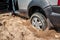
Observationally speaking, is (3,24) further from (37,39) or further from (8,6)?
(8,6)

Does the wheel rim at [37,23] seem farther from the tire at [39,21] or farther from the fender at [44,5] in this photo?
the fender at [44,5]

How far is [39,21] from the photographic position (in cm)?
516

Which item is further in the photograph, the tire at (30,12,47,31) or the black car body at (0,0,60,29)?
the tire at (30,12,47,31)

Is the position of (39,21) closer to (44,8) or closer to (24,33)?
(44,8)

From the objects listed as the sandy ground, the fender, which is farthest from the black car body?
the sandy ground

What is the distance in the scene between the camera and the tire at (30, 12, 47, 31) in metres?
5.04

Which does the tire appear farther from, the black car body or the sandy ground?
the sandy ground

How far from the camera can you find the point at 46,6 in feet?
15.6

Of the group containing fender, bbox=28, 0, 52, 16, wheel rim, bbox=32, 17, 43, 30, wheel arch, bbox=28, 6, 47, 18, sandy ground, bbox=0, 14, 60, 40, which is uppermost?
fender, bbox=28, 0, 52, 16

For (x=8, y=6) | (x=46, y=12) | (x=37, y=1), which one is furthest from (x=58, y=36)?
(x=8, y=6)

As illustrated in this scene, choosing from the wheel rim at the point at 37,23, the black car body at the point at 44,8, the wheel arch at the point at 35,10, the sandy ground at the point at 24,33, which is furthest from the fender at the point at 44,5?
the sandy ground at the point at 24,33

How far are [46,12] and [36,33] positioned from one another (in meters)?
0.63

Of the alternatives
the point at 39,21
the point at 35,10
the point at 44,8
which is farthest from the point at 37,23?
the point at 44,8

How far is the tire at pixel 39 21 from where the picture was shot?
504 centimetres
